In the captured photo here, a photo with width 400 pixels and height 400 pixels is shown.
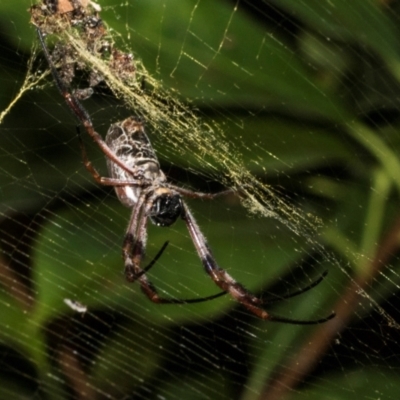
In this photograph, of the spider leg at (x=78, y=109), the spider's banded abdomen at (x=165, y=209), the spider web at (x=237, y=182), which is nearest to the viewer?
the spider leg at (x=78, y=109)

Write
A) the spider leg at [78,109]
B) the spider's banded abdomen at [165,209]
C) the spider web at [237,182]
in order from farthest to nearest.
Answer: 1. the spider's banded abdomen at [165,209]
2. the spider web at [237,182]
3. the spider leg at [78,109]

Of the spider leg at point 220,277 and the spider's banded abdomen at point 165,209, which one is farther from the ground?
the spider's banded abdomen at point 165,209

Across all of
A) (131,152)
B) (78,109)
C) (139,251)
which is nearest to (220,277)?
(139,251)

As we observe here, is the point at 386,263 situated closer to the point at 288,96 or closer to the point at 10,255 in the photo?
the point at 288,96

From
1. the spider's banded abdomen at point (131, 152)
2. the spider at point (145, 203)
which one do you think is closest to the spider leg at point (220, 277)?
the spider at point (145, 203)

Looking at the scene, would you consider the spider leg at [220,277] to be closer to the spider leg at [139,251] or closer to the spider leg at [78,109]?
the spider leg at [139,251]

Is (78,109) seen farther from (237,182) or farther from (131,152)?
(237,182)

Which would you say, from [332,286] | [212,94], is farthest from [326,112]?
[332,286]
